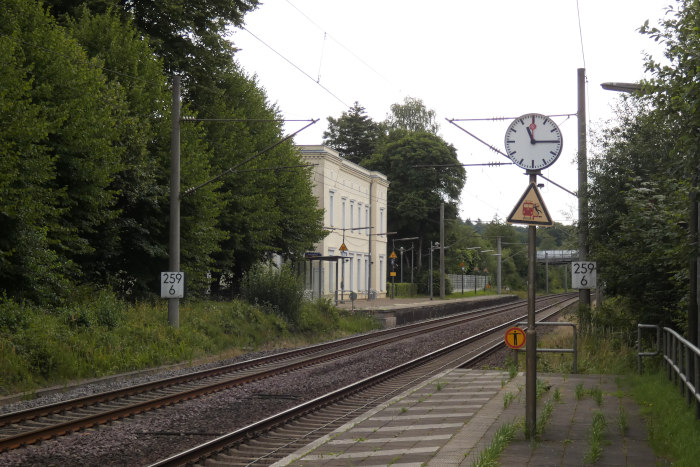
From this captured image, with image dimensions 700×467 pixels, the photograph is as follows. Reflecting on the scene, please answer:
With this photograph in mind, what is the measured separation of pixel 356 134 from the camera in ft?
306

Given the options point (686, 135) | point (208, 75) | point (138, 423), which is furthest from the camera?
point (208, 75)

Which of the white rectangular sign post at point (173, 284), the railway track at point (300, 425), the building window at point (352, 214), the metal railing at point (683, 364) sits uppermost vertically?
the building window at point (352, 214)

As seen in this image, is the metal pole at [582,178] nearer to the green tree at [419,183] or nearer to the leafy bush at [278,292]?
the leafy bush at [278,292]

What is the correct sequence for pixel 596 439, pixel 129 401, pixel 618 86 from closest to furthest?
pixel 596 439
pixel 129 401
pixel 618 86

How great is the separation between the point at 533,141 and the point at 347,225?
2010 inches

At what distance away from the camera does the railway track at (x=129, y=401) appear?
10742mm

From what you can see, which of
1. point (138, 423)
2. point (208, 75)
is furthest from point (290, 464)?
point (208, 75)

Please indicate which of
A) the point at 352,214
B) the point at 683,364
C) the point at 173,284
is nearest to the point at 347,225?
the point at 352,214

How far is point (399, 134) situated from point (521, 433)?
248 feet

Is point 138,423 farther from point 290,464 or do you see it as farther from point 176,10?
point 176,10

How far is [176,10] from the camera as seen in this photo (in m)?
32.9

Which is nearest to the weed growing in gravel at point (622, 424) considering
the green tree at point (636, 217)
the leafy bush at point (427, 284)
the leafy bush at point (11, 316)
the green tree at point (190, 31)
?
the green tree at point (636, 217)

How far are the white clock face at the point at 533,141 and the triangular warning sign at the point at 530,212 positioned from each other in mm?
482

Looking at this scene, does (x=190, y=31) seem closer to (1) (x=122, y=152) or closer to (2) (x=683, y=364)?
(1) (x=122, y=152)
